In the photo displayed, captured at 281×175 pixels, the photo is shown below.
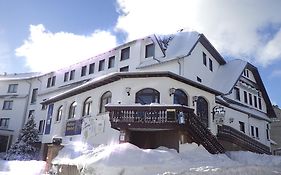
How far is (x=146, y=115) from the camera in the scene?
593 inches

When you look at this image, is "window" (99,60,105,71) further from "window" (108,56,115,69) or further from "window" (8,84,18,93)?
"window" (8,84,18,93)

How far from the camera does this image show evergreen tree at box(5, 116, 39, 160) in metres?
28.4

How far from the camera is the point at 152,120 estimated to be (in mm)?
14914

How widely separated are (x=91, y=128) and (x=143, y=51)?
29.6 feet

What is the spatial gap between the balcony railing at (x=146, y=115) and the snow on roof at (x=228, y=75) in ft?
37.3

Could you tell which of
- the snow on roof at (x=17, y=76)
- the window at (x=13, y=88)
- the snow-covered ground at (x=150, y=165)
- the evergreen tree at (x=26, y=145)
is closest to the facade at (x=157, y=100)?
the evergreen tree at (x=26, y=145)

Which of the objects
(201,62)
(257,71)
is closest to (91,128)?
(201,62)

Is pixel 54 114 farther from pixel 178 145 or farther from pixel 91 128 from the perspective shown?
pixel 178 145

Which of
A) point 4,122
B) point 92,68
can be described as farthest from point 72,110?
point 4,122

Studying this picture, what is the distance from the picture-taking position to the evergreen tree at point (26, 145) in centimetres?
2845

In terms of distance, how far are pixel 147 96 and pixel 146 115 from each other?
8.30 ft

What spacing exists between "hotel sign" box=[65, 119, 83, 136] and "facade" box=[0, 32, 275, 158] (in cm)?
7

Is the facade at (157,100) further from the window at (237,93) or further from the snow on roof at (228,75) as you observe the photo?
the window at (237,93)

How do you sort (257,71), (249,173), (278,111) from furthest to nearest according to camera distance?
(278,111) < (257,71) < (249,173)
